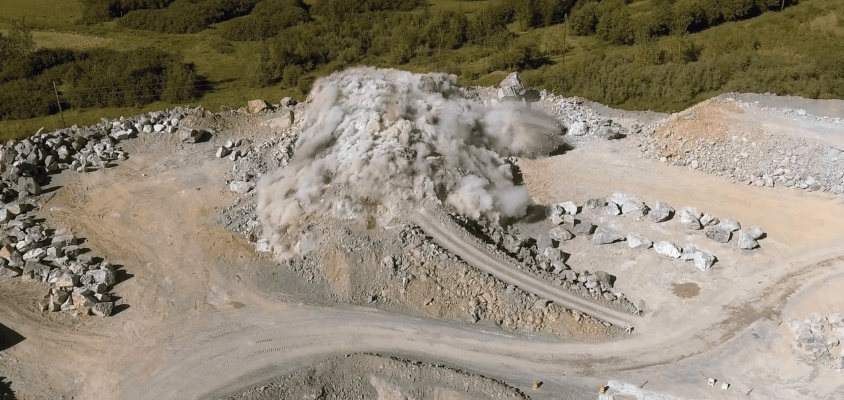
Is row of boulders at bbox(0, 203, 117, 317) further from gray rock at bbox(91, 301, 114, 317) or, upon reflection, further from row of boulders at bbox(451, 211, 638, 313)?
row of boulders at bbox(451, 211, 638, 313)

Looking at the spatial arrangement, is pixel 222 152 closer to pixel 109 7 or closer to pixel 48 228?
pixel 48 228

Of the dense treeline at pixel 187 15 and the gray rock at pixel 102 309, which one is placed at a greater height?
the dense treeline at pixel 187 15

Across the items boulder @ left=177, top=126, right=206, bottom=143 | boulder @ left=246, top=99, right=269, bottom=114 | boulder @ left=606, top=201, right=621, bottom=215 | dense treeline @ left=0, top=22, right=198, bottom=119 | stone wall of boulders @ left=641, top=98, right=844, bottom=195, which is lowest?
boulder @ left=606, top=201, right=621, bottom=215

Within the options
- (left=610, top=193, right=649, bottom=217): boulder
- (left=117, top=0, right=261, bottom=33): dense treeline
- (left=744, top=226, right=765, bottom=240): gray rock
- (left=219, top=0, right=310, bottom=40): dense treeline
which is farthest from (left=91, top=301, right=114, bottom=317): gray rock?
(left=117, top=0, right=261, bottom=33): dense treeline

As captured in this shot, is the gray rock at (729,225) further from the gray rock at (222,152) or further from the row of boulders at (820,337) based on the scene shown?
Answer: the gray rock at (222,152)

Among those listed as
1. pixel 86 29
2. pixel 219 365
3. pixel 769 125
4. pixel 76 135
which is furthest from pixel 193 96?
pixel 769 125

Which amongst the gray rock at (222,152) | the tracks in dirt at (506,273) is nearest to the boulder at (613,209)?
the tracks in dirt at (506,273)
